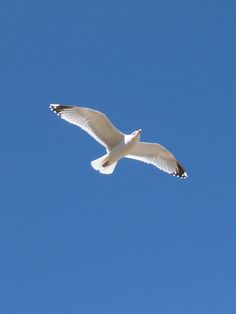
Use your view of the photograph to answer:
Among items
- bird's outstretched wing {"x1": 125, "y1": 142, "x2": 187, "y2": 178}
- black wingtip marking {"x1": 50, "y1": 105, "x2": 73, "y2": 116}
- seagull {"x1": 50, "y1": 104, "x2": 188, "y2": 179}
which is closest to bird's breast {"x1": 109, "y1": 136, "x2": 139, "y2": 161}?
seagull {"x1": 50, "y1": 104, "x2": 188, "y2": 179}

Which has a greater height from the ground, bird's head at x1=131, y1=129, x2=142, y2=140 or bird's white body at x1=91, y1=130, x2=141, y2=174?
bird's head at x1=131, y1=129, x2=142, y2=140

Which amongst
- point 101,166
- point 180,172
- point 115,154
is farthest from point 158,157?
point 101,166

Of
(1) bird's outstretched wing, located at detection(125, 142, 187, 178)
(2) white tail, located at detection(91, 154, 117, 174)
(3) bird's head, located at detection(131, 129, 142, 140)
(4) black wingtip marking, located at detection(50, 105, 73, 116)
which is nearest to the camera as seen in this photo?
(4) black wingtip marking, located at detection(50, 105, 73, 116)

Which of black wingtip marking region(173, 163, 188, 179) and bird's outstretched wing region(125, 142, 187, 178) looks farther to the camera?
black wingtip marking region(173, 163, 188, 179)

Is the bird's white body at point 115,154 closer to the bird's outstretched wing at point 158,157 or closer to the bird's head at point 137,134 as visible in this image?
the bird's head at point 137,134

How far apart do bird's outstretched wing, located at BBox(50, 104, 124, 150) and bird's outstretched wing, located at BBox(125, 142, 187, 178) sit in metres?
0.90

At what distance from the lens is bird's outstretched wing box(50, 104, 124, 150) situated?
46.5 feet

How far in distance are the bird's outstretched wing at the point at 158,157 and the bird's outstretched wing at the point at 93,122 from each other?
0.90m

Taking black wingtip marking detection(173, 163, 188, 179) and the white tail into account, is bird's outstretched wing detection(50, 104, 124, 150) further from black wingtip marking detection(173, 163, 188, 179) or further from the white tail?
black wingtip marking detection(173, 163, 188, 179)

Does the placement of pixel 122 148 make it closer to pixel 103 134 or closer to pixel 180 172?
pixel 103 134

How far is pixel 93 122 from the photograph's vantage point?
14.5m

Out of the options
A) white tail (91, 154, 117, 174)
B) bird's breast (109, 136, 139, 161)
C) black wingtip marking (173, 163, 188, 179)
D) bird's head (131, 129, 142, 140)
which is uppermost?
black wingtip marking (173, 163, 188, 179)

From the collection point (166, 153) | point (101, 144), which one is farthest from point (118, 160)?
point (166, 153)

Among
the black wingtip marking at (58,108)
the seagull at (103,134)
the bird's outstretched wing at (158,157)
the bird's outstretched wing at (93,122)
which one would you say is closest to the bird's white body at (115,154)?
the seagull at (103,134)
